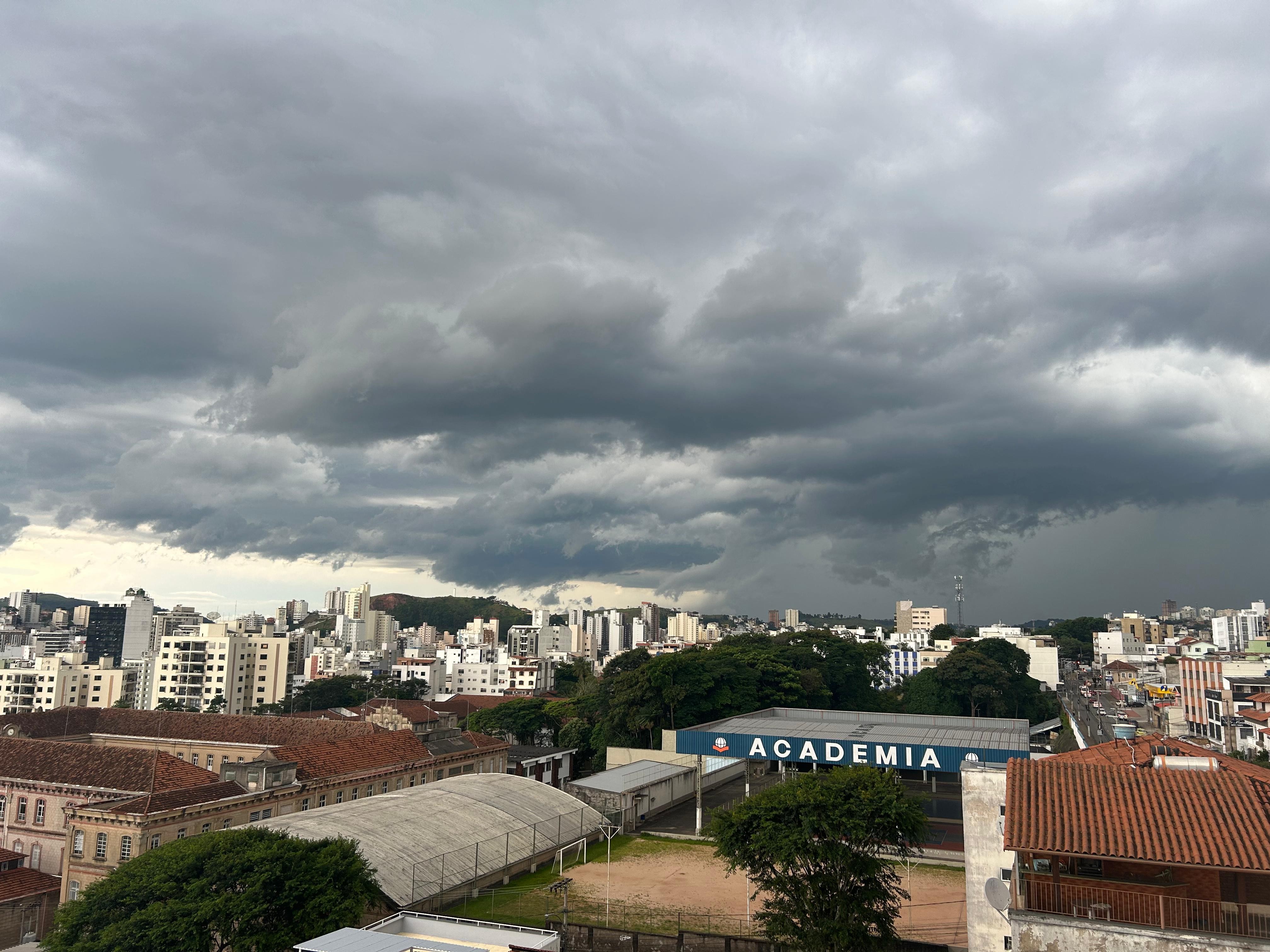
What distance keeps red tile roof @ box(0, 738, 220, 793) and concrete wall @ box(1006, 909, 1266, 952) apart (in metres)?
37.6

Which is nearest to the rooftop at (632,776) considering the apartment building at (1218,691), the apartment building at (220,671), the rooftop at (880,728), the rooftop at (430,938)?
the rooftop at (880,728)

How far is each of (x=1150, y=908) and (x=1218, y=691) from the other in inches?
3114

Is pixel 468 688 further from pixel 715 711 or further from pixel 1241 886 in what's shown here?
pixel 1241 886

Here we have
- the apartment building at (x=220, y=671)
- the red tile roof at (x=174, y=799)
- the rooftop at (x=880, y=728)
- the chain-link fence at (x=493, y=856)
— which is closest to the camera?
the chain-link fence at (x=493, y=856)

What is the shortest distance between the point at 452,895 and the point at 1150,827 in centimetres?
2491

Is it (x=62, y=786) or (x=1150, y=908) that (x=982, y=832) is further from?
(x=62, y=786)

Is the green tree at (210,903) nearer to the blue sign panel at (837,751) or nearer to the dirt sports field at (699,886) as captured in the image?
Answer: the dirt sports field at (699,886)

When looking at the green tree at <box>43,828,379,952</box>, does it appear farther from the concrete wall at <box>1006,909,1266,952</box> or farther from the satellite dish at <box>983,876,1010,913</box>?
the concrete wall at <box>1006,909,1266,952</box>

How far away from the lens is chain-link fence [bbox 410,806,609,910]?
3206 cm

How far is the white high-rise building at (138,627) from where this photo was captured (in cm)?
15275

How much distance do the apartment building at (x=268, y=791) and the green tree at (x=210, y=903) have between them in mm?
9846

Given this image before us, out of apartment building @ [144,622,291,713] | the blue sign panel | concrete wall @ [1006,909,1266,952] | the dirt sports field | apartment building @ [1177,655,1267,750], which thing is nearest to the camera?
concrete wall @ [1006,909,1266,952]

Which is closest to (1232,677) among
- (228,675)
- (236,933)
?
(236,933)

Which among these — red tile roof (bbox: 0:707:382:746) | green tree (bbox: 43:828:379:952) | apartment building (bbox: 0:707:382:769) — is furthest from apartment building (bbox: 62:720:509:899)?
green tree (bbox: 43:828:379:952)
